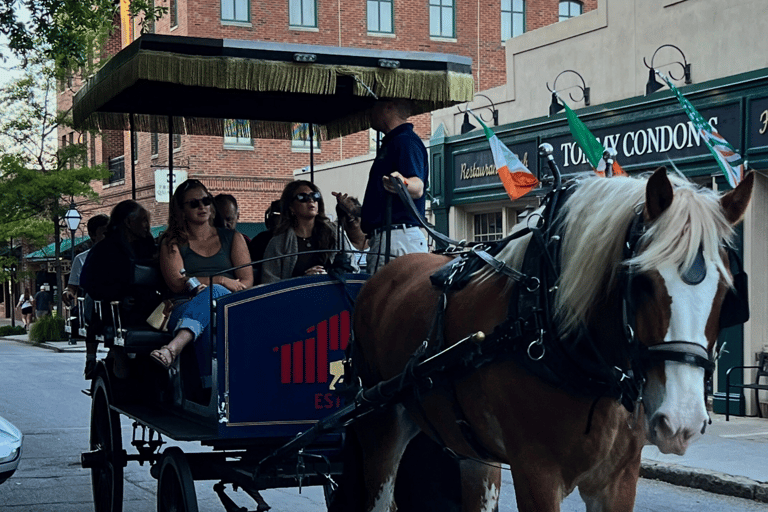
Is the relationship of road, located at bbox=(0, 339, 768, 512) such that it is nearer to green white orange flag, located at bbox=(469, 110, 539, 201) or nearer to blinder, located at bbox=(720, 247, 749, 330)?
green white orange flag, located at bbox=(469, 110, 539, 201)

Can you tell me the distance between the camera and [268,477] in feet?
16.4

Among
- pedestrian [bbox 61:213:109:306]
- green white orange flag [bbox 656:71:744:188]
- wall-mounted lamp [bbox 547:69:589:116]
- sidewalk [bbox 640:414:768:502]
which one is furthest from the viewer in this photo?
wall-mounted lamp [bbox 547:69:589:116]

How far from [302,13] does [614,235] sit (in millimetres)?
28642

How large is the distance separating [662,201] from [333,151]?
93.1 feet

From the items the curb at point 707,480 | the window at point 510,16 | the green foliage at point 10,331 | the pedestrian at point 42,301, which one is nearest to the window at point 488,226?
the curb at point 707,480

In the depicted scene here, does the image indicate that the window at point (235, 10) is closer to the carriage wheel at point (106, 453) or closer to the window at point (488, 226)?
the window at point (488, 226)

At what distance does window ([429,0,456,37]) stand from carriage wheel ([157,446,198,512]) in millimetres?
27507

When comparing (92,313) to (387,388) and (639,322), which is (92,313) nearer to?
(387,388)

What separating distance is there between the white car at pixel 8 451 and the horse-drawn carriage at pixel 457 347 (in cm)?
55

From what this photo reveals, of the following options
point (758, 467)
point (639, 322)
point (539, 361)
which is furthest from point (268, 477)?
point (758, 467)

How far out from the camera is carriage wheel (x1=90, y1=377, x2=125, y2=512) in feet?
20.6

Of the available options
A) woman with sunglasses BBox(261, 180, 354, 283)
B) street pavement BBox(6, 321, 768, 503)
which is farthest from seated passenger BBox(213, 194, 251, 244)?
street pavement BBox(6, 321, 768, 503)

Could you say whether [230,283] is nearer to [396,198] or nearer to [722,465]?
[396,198]

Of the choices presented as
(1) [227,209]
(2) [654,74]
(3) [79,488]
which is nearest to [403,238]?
(1) [227,209]
